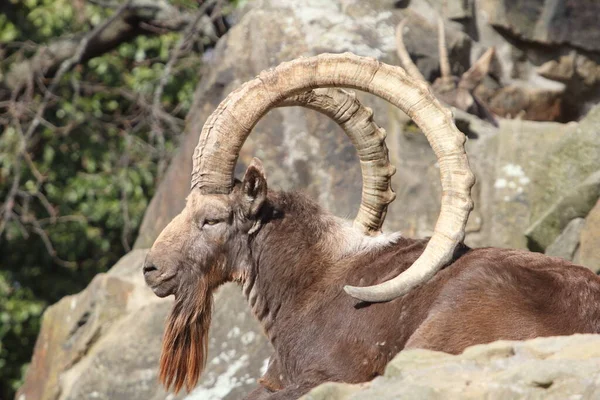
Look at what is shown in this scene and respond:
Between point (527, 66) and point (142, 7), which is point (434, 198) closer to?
point (527, 66)

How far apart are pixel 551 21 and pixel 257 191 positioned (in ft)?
18.0

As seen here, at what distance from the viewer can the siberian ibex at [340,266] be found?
16.5 ft

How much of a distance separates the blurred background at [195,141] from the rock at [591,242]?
0.01m

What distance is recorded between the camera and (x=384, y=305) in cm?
529

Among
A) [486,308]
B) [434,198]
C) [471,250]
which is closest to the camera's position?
[486,308]

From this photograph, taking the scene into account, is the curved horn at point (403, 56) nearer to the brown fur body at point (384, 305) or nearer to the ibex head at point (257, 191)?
the ibex head at point (257, 191)

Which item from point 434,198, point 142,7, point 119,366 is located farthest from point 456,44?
point 119,366

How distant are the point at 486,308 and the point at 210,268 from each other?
60.1 inches

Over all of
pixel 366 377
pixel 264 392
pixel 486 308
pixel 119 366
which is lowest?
pixel 119 366

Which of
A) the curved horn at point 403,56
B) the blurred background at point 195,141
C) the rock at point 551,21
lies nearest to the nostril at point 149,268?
the blurred background at point 195,141

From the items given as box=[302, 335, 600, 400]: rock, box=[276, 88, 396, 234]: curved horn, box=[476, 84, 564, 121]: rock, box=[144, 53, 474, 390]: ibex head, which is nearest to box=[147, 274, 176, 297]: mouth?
box=[144, 53, 474, 390]: ibex head

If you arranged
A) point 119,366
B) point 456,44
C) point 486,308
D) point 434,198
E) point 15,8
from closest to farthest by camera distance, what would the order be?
point 486,308, point 119,366, point 434,198, point 456,44, point 15,8

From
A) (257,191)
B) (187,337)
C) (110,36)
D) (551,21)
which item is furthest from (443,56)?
(187,337)

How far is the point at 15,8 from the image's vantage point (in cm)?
1209
